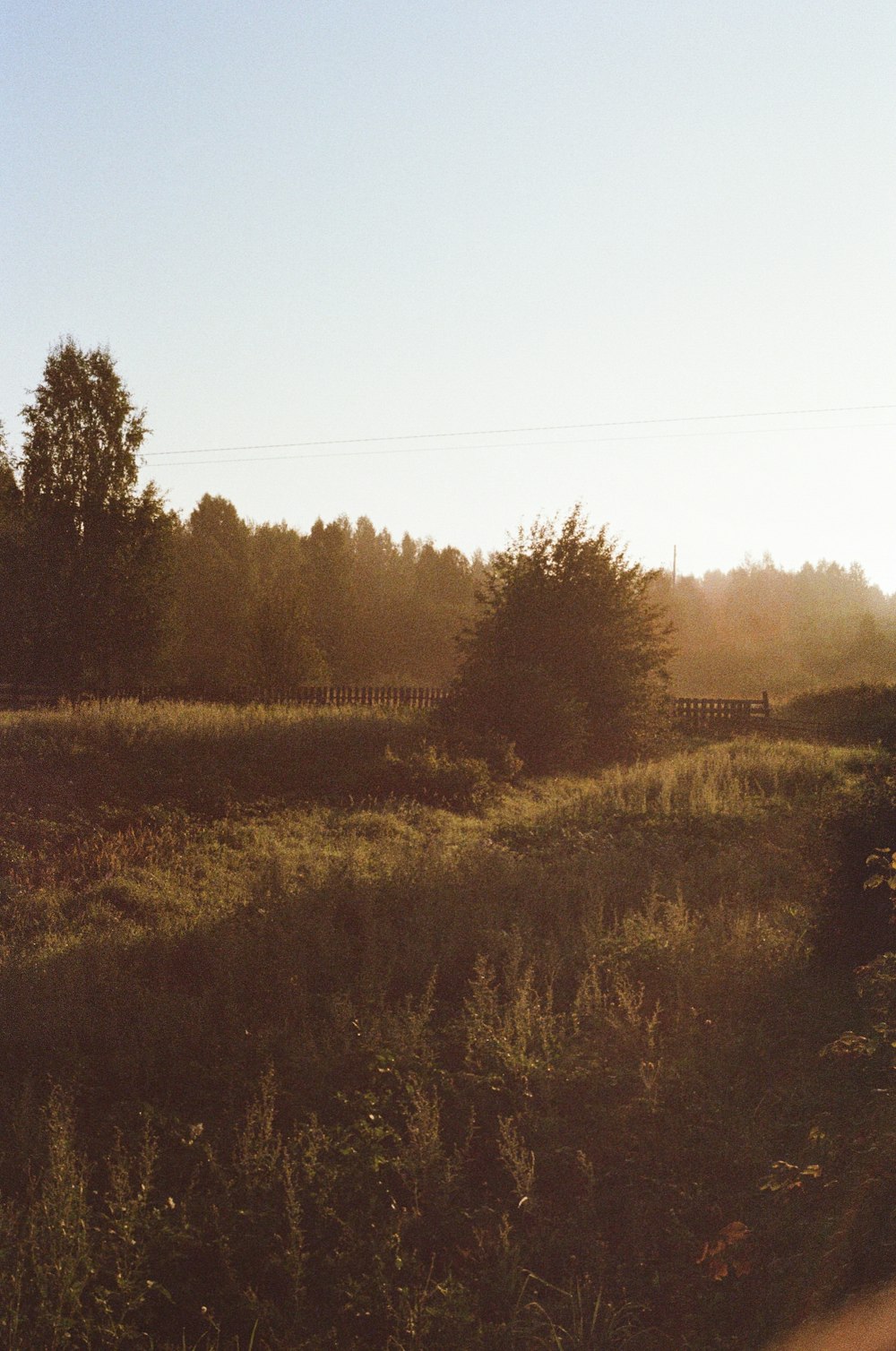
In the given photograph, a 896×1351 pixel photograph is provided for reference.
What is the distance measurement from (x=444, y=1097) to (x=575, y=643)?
19.9m

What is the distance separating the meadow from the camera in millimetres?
4109

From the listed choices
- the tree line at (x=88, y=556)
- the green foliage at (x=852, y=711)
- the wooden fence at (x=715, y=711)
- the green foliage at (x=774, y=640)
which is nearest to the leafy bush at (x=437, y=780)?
the tree line at (x=88, y=556)

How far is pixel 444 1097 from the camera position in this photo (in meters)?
5.86

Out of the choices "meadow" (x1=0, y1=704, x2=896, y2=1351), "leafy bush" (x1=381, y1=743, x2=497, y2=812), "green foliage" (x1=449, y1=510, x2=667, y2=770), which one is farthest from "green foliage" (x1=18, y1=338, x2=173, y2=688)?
"meadow" (x1=0, y1=704, x2=896, y2=1351)

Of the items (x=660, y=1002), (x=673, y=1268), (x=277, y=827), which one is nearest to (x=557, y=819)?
(x=277, y=827)

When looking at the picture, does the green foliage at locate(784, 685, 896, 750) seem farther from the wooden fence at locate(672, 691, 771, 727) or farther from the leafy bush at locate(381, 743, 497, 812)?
the leafy bush at locate(381, 743, 497, 812)

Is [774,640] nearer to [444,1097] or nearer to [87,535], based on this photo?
[87,535]

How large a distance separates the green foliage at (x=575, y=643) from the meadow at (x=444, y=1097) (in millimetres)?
11390

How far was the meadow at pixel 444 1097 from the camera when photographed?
4.11 m

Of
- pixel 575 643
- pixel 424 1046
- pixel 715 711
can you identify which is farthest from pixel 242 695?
pixel 424 1046

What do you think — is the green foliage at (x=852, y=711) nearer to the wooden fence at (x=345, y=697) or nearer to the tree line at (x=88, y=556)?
the wooden fence at (x=345, y=697)

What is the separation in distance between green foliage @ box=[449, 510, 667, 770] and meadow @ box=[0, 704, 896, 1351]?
37.4 ft

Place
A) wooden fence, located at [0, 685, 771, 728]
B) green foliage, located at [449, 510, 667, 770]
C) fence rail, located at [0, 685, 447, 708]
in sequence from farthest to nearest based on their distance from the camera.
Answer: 1. wooden fence, located at [0, 685, 771, 728]
2. fence rail, located at [0, 685, 447, 708]
3. green foliage, located at [449, 510, 667, 770]

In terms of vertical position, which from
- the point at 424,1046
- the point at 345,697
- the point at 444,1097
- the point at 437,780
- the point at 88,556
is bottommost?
the point at 444,1097
